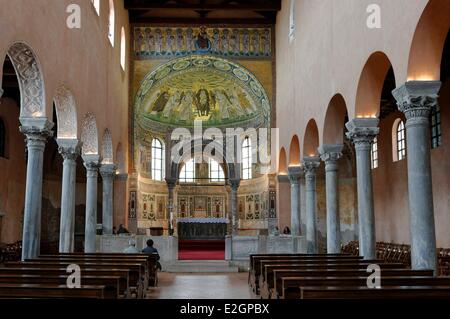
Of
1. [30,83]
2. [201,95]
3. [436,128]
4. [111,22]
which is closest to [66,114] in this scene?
[30,83]

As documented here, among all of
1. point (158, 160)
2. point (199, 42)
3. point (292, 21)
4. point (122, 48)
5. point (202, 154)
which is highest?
point (199, 42)

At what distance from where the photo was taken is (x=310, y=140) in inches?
883

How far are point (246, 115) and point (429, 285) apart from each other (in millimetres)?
26980

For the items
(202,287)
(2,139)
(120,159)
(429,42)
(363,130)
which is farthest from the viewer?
(120,159)

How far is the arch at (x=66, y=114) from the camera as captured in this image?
17594 millimetres

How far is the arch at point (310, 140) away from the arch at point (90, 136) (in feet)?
29.8

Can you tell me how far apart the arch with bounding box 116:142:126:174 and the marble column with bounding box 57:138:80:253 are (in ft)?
32.7

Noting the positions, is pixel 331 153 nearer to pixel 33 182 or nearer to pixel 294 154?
pixel 294 154

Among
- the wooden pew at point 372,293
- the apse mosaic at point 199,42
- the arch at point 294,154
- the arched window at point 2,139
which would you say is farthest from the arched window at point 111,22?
the wooden pew at point 372,293

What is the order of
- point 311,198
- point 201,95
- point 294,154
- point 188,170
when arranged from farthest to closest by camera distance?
point 188,170
point 201,95
point 294,154
point 311,198

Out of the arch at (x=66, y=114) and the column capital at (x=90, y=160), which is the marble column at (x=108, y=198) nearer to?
the column capital at (x=90, y=160)

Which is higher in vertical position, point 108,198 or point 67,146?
point 67,146

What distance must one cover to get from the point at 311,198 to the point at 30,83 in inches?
512

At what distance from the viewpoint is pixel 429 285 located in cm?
787
